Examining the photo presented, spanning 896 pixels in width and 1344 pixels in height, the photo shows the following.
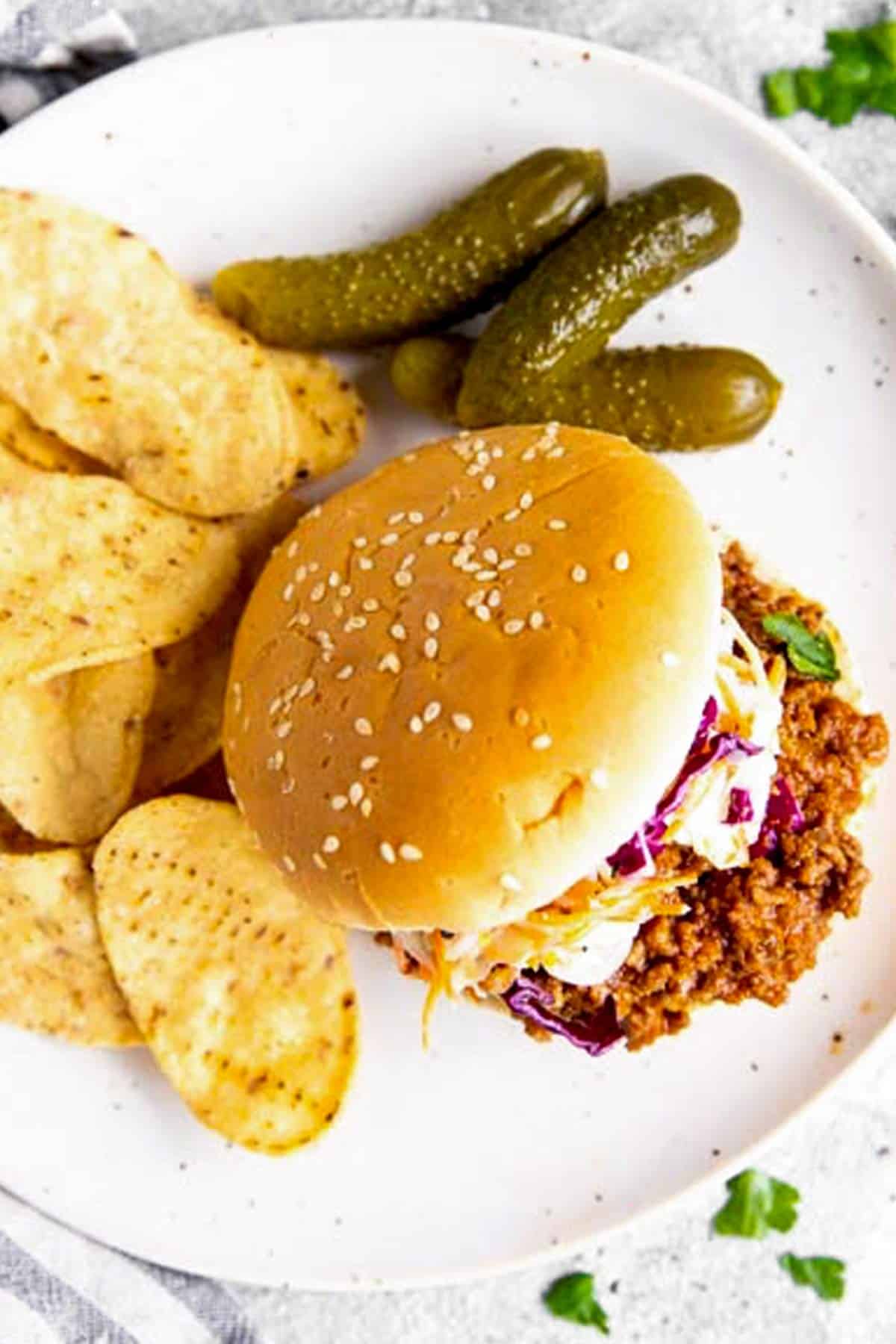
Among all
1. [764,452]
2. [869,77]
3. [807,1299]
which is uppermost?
[869,77]

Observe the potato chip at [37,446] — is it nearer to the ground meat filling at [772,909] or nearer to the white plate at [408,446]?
the white plate at [408,446]

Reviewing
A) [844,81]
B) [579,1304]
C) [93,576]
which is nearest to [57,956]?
[93,576]

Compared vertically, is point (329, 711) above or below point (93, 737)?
above

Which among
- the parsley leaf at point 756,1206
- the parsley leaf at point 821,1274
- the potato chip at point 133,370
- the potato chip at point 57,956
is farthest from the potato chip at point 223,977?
the parsley leaf at point 821,1274

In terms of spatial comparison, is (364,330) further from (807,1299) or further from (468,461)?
(807,1299)

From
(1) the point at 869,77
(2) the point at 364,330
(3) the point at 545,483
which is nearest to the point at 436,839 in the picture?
(3) the point at 545,483

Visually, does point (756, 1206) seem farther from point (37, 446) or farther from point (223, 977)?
point (37, 446)
